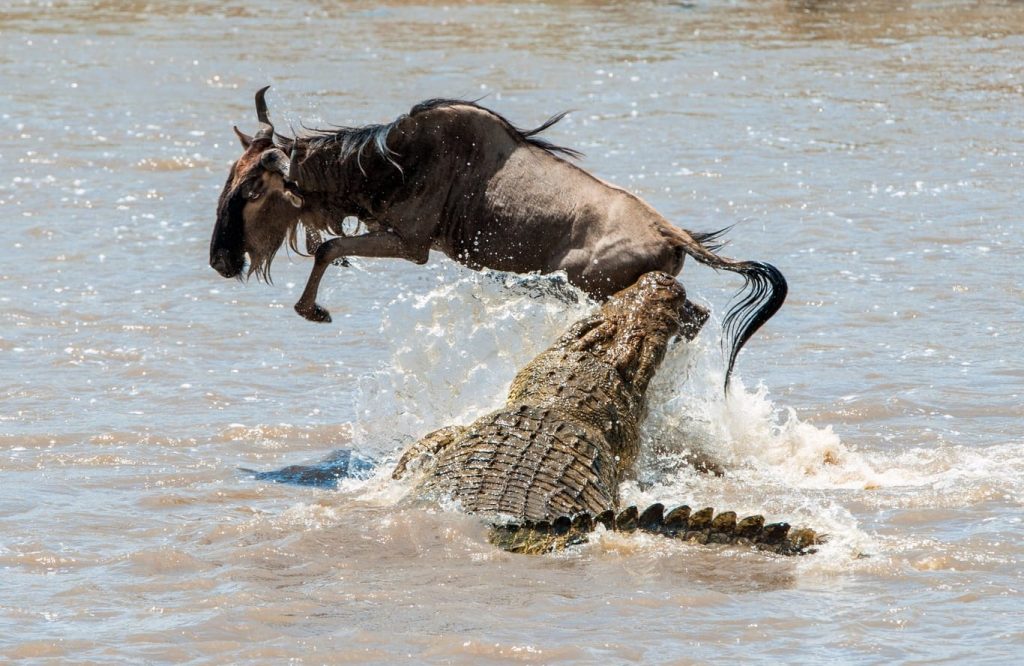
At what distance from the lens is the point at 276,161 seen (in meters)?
7.39

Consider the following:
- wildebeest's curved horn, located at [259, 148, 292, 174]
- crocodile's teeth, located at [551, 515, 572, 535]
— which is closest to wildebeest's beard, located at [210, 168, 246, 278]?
wildebeest's curved horn, located at [259, 148, 292, 174]

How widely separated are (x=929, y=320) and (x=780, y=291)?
8.09 feet

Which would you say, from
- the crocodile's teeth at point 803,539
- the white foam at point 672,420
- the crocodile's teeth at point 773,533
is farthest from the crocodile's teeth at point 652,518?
the white foam at point 672,420

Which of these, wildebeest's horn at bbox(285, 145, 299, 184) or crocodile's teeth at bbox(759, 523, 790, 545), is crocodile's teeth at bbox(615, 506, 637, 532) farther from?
wildebeest's horn at bbox(285, 145, 299, 184)

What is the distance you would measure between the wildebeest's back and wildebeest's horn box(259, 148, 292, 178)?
5.81 feet

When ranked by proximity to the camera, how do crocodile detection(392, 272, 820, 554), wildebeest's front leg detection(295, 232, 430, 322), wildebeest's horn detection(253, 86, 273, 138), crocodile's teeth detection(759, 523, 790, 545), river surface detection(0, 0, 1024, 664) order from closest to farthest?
river surface detection(0, 0, 1024, 664) → crocodile's teeth detection(759, 523, 790, 545) → crocodile detection(392, 272, 820, 554) → wildebeest's front leg detection(295, 232, 430, 322) → wildebeest's horn detection(253, 86, 273, 138)

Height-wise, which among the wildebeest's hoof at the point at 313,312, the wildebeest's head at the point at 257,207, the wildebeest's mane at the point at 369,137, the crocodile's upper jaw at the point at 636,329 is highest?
the wildebeest's mane at the point at 369,137

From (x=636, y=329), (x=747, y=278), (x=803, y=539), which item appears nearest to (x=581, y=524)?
(x=803, y=539)

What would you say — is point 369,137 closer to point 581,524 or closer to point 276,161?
point 276,161

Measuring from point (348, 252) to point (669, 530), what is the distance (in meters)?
2.39

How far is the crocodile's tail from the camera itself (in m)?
5.54

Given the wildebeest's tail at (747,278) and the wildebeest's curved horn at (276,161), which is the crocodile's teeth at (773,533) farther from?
the wildebeest's curved horn at (276,161)

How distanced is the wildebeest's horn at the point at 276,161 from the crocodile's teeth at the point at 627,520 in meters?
2.68

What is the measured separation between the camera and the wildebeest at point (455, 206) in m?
7.20
